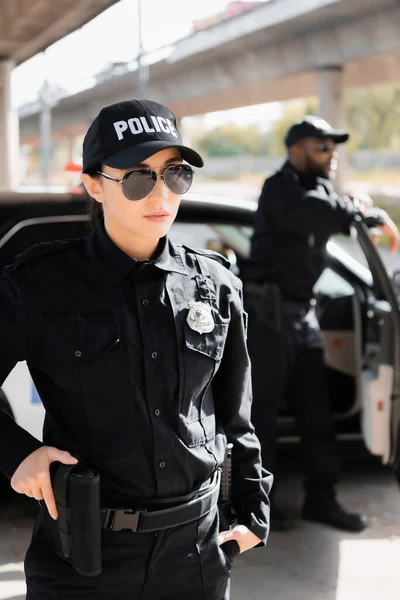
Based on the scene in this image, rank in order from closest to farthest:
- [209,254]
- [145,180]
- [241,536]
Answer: [145,180] → [241,536] → [209,254]

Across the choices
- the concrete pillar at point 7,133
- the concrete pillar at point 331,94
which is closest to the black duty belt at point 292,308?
the concrete pillar at point 331,94

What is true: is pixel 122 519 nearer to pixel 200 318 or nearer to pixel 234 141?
pixel 200 318

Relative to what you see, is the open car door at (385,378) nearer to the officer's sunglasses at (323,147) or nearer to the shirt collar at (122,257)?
the officer's sunglasses at (323,147)

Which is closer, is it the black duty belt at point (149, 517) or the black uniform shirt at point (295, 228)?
the black duty belt at point (149, 517)

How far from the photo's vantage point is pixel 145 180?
1.71 m

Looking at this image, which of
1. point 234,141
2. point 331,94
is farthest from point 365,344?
point 234,141

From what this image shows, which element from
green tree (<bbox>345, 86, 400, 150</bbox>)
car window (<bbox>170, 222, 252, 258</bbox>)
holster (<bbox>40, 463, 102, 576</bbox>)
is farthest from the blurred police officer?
green tree (<bbox>345, 86, 400, 150</bbox>)

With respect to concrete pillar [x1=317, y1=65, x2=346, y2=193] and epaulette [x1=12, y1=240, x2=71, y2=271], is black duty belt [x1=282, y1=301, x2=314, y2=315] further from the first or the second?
concrete pillar [x1=317, y1=65, x2=346, y2=193]

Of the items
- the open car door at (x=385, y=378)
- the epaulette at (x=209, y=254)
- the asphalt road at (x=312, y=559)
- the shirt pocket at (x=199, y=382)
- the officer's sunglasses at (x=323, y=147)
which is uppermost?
the officer's sunglasses at (x=323, y=147)

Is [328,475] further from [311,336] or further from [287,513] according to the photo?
[311,336]

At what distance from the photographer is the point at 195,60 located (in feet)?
101

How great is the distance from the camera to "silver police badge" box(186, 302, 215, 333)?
5.77 ft

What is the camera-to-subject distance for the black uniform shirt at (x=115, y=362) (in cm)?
167

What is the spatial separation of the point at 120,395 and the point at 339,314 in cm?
302
